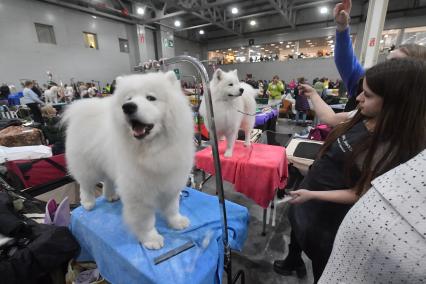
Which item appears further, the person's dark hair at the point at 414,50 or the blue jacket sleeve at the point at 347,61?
the blue jacket sleeve at the point at 347,61

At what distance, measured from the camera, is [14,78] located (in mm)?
10352

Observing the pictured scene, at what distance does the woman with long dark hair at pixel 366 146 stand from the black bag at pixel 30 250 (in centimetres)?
156

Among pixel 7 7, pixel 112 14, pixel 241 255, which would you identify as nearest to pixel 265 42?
pixel 112 14

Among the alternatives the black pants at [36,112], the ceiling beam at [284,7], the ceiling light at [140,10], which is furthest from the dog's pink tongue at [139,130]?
the ceiling light at [140,10]

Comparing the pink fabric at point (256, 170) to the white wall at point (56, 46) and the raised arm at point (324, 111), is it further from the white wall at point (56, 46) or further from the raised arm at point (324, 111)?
the white wall at point (56, 46)

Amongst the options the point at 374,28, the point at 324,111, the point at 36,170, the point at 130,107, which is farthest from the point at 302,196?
the point at 374,28

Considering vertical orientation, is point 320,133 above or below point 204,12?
below

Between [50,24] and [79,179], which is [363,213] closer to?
[79,179]

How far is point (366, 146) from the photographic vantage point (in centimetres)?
101

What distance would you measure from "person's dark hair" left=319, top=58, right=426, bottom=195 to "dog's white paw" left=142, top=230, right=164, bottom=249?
1.18 metres

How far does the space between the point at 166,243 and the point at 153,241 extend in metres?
0.09

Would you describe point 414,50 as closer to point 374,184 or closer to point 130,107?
point 374,184

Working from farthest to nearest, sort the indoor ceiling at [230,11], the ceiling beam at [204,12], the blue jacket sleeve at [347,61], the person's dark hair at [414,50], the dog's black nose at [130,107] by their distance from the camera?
the indoor ceiling at [230,11], the ceiling beam at [204,12], the blue jacket sleeve at [347,61], the person's dark hair at [414,50], the dog's black nose at [130,107]

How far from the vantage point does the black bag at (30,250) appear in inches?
48.5
